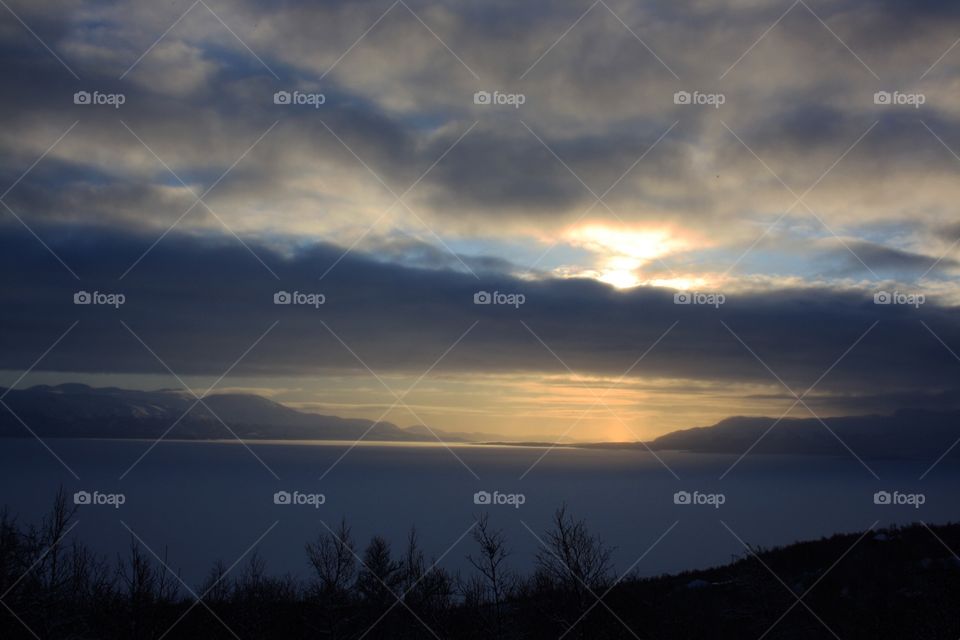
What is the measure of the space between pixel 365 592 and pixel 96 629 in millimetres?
13724

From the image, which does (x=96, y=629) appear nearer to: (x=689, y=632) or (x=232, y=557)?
(x=689, y=632)

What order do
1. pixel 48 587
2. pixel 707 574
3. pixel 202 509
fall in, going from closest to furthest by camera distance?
pixel 48 587, pixel 707 574, pixel 202 509

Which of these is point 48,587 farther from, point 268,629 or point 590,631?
point 590,631

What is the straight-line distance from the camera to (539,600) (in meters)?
35.9

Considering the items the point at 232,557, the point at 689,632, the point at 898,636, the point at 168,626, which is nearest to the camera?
the point at 898,636

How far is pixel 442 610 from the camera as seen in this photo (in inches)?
1506

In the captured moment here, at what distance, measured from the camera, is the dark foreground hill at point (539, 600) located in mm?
30094

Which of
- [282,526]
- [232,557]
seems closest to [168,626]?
[232,557]

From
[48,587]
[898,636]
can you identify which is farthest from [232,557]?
[898,636]

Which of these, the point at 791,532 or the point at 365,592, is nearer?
the point at 365,592

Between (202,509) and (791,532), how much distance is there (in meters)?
149

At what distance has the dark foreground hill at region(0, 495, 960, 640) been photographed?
30094 mm

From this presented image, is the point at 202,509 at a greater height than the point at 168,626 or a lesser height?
greater

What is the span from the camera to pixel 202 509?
19950cm
